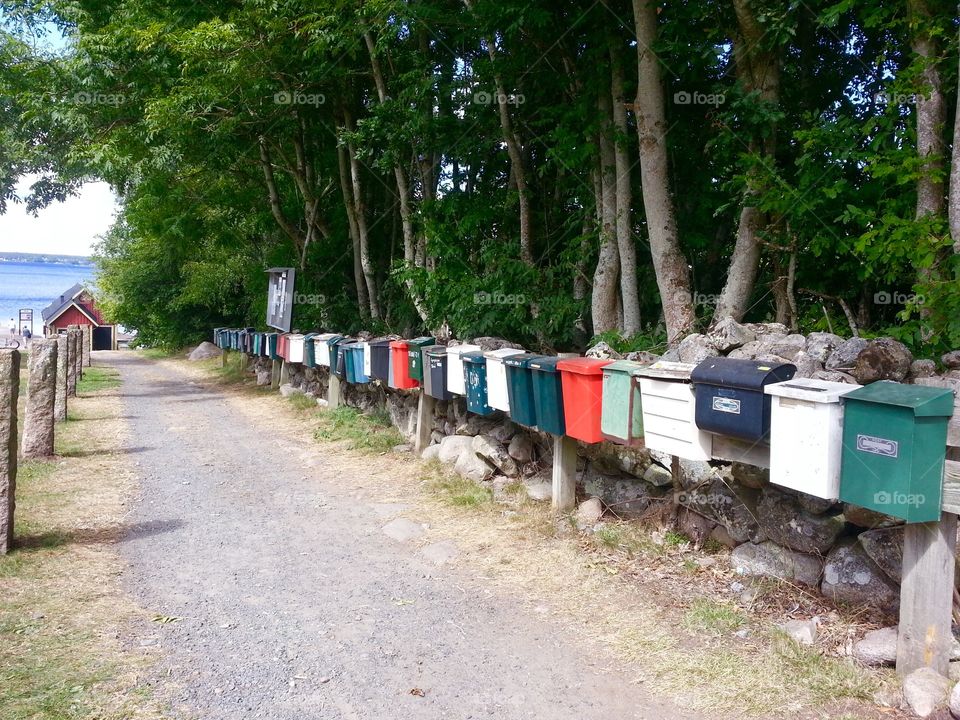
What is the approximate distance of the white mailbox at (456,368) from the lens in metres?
8.10

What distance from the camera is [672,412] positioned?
17.1 ft

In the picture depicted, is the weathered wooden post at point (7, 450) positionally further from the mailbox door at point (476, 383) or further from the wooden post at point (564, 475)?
the wooden post at point (564, 475)

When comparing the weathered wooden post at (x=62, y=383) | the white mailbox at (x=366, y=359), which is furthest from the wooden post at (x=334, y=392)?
the weathered wooden post at (x=62, y=383)

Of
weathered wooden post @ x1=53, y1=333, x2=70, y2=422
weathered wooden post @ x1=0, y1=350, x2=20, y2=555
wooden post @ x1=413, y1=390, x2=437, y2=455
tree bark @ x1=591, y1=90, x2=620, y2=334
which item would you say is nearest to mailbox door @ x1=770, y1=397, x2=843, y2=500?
weathered wooden post @ x1=0, y1=350, x2=20, y2=555

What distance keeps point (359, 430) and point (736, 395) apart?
23.2 feet

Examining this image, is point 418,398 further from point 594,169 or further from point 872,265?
point 872,265

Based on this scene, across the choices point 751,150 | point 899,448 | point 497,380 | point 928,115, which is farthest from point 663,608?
point 751,150

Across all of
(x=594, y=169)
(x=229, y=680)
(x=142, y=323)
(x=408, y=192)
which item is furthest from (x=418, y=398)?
(x=142, y=323)

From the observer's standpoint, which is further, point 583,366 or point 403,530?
point 403,530

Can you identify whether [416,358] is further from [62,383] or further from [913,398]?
[62,383]

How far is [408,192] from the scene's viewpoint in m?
13.7

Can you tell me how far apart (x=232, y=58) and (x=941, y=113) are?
10.4 metres

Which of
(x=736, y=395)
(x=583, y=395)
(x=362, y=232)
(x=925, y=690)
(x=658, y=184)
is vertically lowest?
(x=925, y=690)

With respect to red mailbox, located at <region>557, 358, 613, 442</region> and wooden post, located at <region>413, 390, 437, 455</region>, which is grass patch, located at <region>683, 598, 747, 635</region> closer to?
red mailbox, located at <region>557, 358, 613, 442</region>
